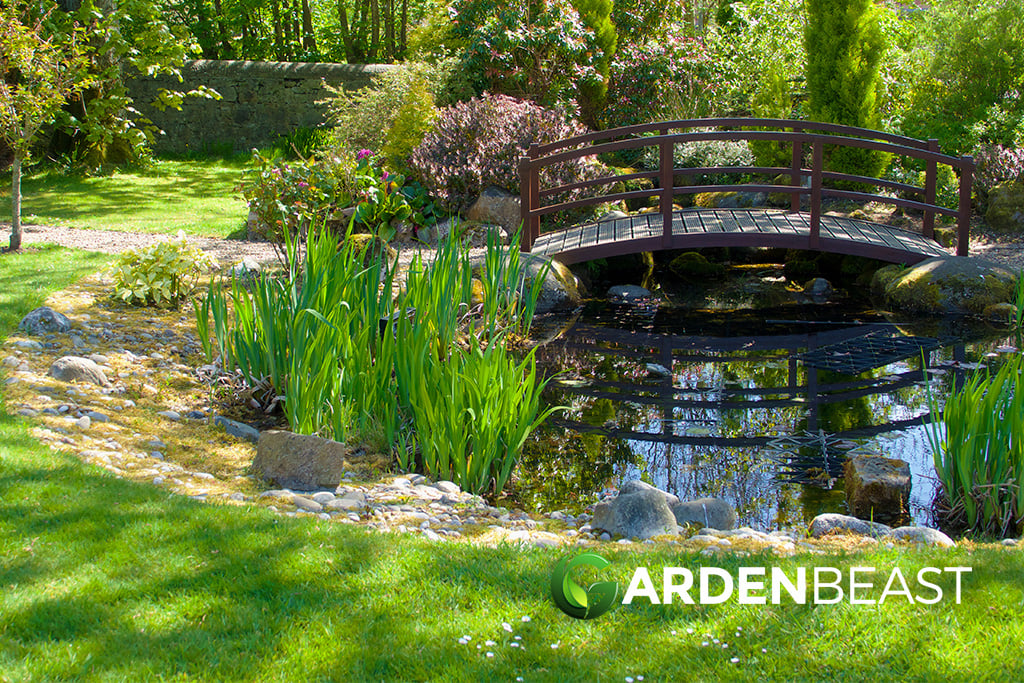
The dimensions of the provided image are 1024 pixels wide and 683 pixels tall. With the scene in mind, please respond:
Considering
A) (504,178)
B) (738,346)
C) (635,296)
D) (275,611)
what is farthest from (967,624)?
(504,178)

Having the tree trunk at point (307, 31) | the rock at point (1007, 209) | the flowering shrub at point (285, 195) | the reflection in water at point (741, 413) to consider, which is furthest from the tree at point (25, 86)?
the tree trunk at point (307, 31)

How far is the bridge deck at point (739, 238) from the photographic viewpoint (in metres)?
9.92

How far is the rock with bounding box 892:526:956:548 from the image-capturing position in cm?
420

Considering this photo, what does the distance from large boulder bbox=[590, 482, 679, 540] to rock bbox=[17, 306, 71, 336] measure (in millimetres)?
4311

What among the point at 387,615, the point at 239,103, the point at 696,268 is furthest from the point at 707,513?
the point at 239,103

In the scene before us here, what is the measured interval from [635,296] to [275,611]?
7918 mm

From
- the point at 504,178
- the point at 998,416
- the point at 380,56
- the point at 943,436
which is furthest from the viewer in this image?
the point at 380,56

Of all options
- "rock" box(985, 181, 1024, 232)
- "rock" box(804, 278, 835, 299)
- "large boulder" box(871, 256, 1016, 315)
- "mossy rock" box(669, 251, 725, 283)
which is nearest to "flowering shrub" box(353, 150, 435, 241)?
"mossy rock" box(669, 251, 725, 283)

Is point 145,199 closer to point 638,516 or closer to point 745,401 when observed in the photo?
point 745,401

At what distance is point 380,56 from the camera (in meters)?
21.2

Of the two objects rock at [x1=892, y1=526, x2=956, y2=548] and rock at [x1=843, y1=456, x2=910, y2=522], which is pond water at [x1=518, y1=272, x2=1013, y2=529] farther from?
rock at [x1=892, y1=526, x2=956, y2=548]

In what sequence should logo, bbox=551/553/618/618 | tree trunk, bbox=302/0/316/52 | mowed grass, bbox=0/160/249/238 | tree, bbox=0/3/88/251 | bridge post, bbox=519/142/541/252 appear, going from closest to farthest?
logo, bbox=551/553/618/618 → tree, bbox=0/3/88/251 → bridge post, bbox=519/142/541/252 → mowed grass, bbox=0/160/249/238 → tree trunk, bbox=302/0/316/52

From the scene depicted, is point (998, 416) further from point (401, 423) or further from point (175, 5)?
point (175, 5)

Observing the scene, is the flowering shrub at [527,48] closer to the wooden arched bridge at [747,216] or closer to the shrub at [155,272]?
the wooden arched bridge at [747,216]
